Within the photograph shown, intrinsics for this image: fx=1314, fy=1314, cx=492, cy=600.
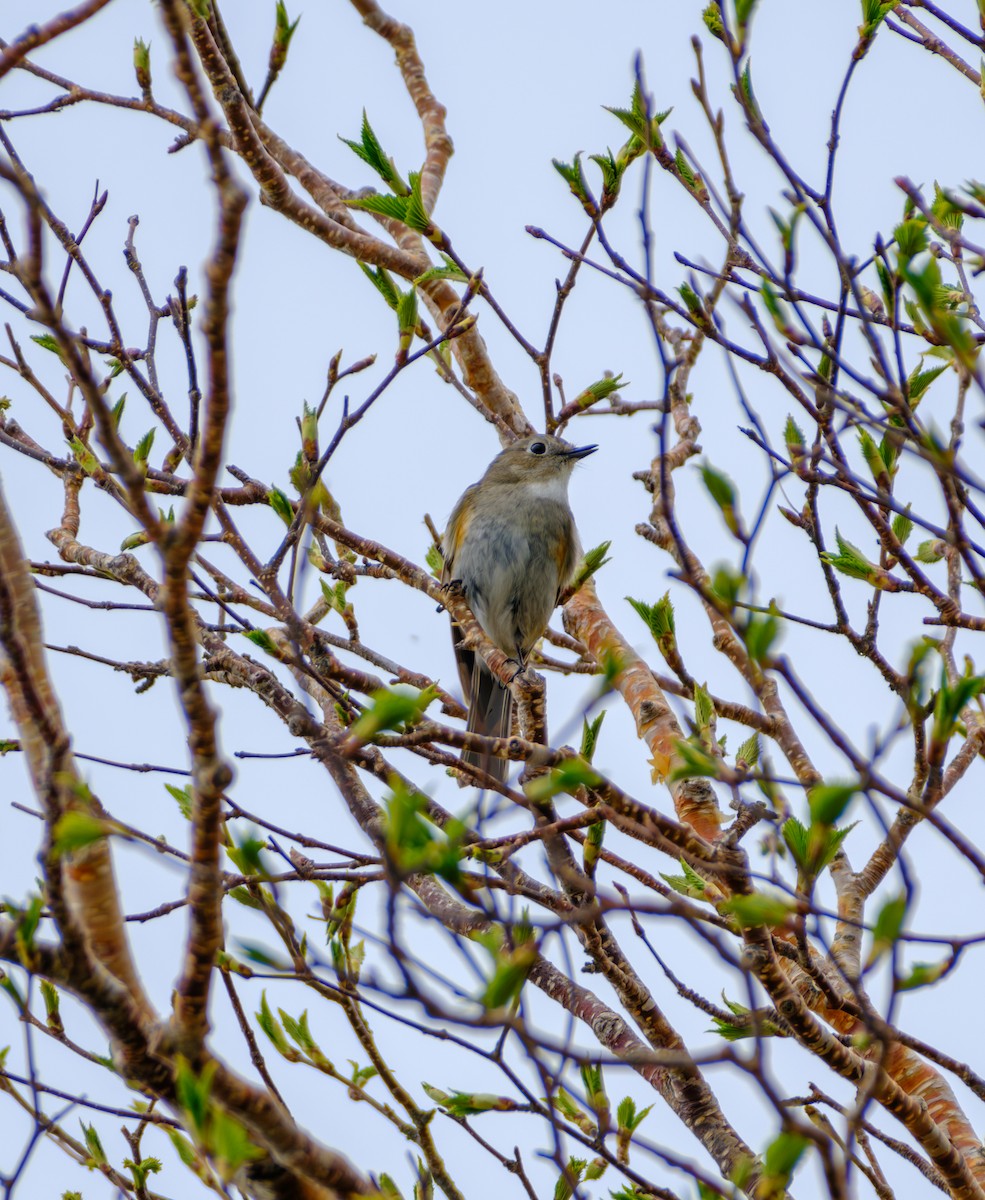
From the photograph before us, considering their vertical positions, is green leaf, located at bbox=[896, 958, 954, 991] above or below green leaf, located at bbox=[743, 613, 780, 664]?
below

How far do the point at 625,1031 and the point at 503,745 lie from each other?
1301mm

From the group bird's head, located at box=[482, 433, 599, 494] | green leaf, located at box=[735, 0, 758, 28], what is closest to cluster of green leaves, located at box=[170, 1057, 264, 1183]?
green leaf, located at box=[735, 0, 758, 28]

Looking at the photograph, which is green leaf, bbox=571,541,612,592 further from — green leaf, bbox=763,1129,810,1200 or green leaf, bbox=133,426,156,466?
green leaf, bbox=763,1129,810,1200

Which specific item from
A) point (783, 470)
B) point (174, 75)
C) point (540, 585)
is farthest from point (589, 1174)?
point (540, 585)

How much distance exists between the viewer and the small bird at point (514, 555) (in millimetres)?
8812

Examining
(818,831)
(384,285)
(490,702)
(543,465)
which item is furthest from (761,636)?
(543,465)

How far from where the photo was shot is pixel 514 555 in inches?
348

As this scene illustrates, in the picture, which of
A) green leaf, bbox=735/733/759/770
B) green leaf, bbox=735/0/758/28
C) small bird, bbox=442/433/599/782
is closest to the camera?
green leaf, bbox=735/0/758/28

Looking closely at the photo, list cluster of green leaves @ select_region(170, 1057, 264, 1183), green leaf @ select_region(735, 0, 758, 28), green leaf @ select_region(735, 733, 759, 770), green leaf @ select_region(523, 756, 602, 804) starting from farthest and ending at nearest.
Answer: green leaf @ select_region(735, 733, 759, 770) → green leaf @ select_region(735, 0, 758, 28) → green leaf @ select_region(523, 756, 602, 804) → cluster of green leaves @ select_region(170, 1057, 264, 1183)

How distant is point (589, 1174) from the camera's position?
3.90m

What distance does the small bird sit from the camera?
28.9 ft

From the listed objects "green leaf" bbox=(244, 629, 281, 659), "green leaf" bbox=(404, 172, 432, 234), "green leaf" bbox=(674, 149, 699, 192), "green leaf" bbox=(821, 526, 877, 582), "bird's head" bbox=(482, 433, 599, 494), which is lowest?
"green leaf" bbox=(244, 629, 281, 659)

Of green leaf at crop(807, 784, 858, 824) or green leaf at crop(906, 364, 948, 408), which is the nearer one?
green leaf at crop(807, 784, 858, 824)

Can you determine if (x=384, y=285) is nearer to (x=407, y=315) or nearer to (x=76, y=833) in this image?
(x=407, y=315)
